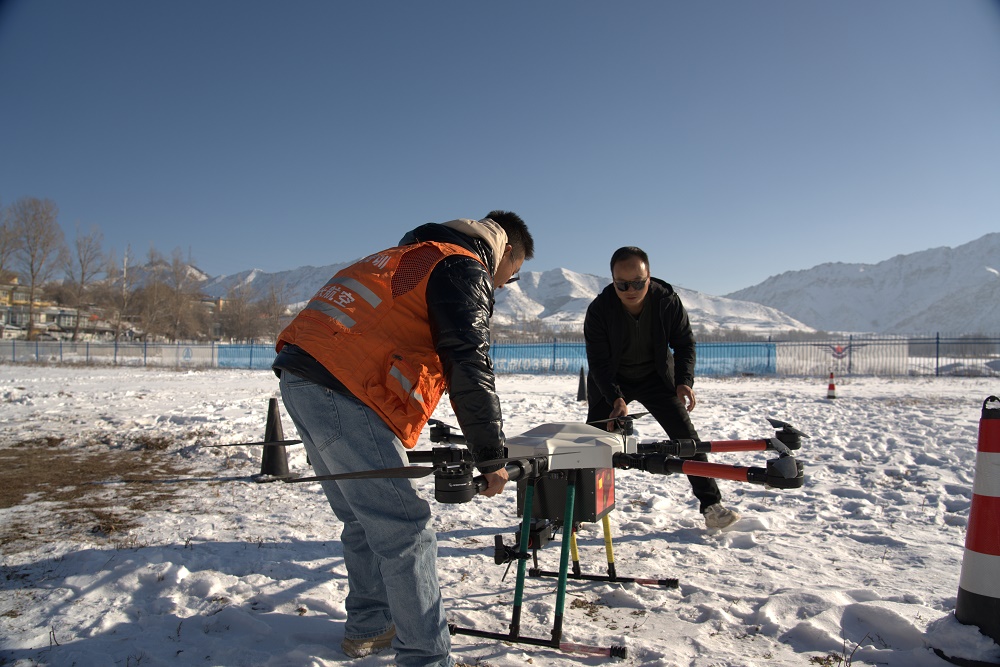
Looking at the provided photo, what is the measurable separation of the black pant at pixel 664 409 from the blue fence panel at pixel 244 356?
108 ft

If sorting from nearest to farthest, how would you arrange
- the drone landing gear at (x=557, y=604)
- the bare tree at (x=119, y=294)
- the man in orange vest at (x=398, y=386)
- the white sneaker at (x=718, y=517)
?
the man in orange vest at (x=398, y=386), the drone landing gear at (x=557, y=604), the white sneaker at (x=718, y=517), the bare tree at (x=119, y=294)

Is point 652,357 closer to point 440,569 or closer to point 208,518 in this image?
point 440,569

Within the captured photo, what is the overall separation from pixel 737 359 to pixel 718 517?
2724 cm

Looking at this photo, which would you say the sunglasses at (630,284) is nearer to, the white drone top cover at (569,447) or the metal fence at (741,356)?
the white drone top cover at (569,447)

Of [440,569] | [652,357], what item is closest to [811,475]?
[652,357]

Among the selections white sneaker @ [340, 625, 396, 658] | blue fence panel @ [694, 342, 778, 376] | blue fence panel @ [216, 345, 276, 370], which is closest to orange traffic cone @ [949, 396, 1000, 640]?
white sneaker @ [340, 625, 396, 658]

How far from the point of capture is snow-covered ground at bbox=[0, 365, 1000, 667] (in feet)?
7.86

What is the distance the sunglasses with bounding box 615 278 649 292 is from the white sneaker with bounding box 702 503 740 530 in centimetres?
158

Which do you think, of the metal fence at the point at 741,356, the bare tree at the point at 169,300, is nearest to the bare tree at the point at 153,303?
the bare tree at the point at 169,300

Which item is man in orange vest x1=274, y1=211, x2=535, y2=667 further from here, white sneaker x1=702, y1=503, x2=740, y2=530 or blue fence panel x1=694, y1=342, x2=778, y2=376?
blue fence panel x1=694, y1=342, x2=778, y2=376

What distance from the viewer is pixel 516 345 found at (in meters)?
32.5

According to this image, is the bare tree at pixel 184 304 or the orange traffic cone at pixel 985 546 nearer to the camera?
the orange traffic cone at pixel 985 546

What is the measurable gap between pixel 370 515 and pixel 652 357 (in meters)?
2.65

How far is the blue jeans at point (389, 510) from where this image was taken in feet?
6.57
